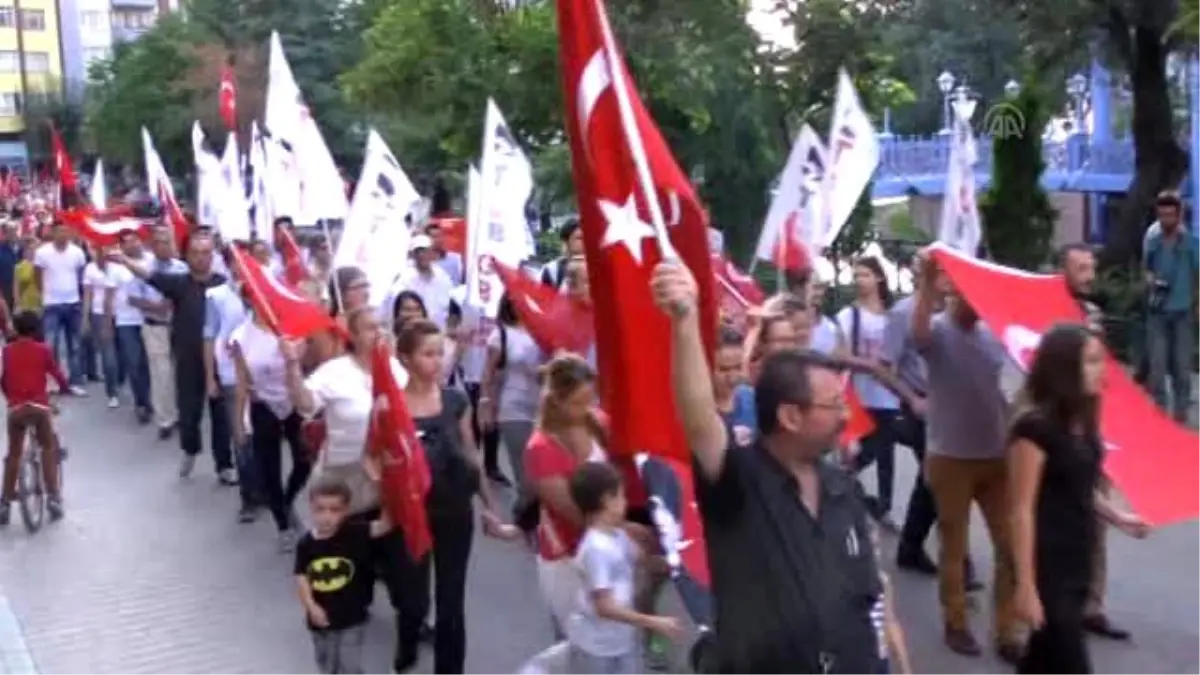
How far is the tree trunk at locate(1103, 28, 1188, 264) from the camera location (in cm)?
1959

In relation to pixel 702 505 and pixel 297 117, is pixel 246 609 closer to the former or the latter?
pixel 297 117

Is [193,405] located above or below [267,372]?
below

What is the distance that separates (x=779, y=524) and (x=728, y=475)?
0.47 feet

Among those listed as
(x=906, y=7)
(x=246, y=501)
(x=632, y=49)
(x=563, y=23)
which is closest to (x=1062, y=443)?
(x=563, y=23)

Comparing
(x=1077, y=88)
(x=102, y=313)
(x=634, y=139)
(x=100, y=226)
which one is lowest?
(x=102, y=313)

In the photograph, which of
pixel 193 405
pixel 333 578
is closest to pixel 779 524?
pixel 333 578

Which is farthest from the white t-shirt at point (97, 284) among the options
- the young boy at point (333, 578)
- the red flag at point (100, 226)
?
the young boy at point (333, 578)

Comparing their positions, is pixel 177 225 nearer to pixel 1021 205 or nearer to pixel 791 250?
pixel 791 250

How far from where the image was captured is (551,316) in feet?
34.0

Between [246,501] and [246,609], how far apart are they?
2.42 meters

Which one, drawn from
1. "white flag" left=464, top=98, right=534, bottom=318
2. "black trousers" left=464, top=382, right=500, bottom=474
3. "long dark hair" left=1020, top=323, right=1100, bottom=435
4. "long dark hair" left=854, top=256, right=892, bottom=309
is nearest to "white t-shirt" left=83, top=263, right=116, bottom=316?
"black trousers" left=464, top=382, right=500, bottom=474

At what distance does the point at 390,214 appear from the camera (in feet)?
38.4

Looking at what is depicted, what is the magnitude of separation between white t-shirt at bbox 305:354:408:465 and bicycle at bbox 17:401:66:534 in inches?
183

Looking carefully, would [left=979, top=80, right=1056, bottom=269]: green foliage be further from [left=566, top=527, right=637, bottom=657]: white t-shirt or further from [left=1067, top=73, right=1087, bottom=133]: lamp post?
[left=566, top=527, right=637, bottom=657]: white t-shirt
